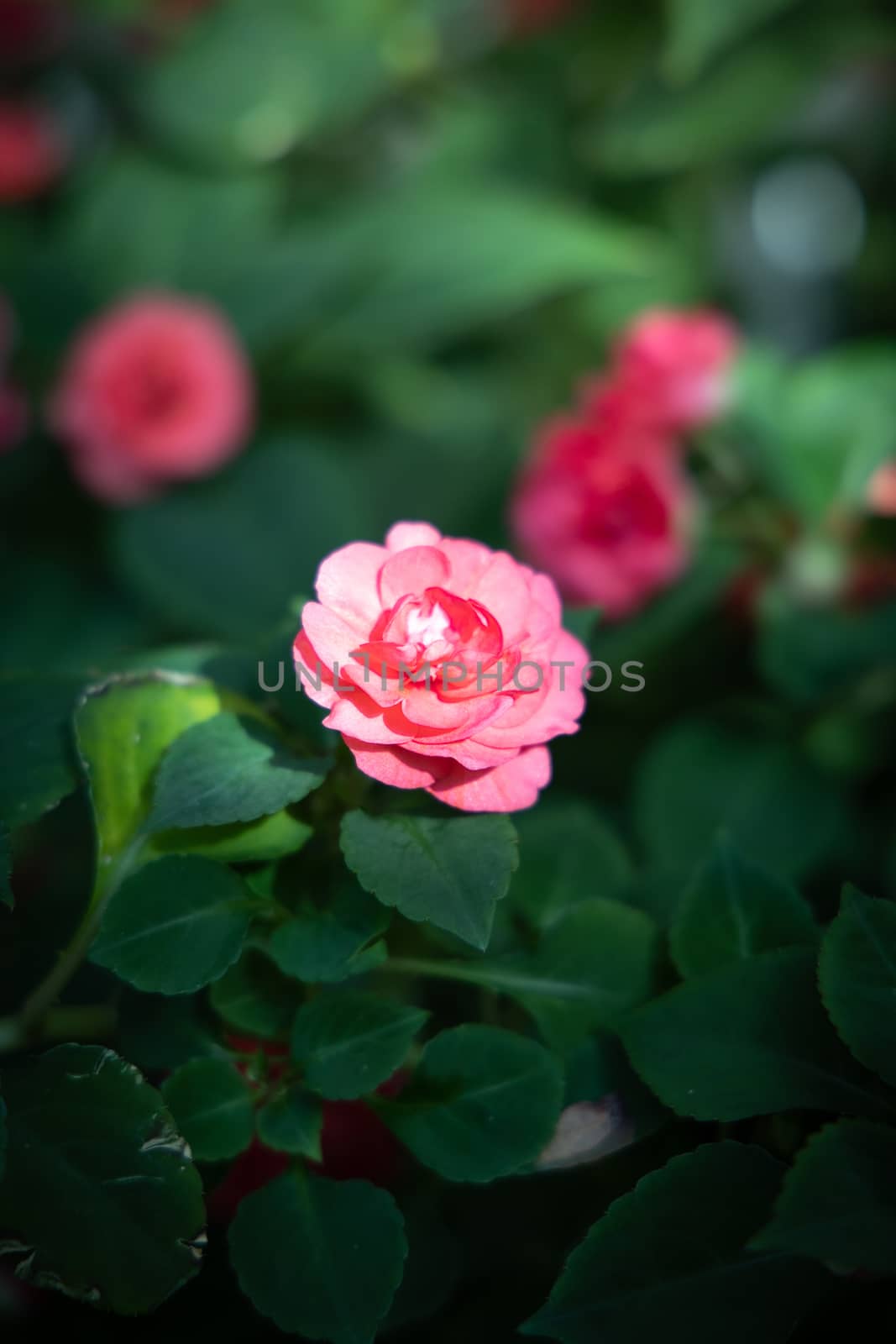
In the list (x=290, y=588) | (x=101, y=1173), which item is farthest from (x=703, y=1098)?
(x=290, y=588)

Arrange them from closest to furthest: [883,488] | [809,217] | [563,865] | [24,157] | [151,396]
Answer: [563,865] → [883,488] → [151,396] → [24,157] → [809,217]

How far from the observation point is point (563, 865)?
1.45 feet

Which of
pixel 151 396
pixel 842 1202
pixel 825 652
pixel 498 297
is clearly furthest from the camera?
pixel 498 297

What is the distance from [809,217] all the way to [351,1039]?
4.24 ft

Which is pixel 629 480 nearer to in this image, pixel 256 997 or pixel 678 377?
pixel 678 377

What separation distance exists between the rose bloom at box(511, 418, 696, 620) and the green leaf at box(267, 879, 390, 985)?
0.37 metres

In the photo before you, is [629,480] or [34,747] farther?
[629,480]

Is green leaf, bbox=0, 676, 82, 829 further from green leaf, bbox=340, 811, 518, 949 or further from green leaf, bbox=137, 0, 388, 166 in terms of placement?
green leaf, bbox=137, 0, 388, 166

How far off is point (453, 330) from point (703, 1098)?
0.88m

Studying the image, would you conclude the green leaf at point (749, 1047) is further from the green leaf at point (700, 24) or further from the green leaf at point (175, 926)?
the green leaf at point (700, 24)

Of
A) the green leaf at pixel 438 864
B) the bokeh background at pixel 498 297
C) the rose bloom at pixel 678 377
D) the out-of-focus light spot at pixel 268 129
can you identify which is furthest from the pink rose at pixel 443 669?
the out-of-focus light spot at pixel 268 129

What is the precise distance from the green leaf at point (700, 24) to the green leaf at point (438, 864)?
2.45 ft

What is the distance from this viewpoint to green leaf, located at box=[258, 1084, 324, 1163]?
0.34 meters

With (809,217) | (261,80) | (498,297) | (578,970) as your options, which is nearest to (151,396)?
(498,297)
